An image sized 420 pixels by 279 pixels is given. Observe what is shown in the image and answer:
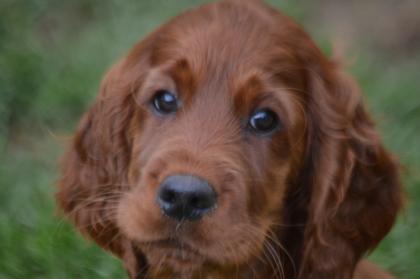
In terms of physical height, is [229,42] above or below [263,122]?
above

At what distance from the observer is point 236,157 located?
399 centimetres

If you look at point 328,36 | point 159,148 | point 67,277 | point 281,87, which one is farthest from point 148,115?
point 328,36

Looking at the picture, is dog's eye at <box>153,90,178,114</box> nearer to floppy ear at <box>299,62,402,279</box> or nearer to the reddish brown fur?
the reddish brown fur

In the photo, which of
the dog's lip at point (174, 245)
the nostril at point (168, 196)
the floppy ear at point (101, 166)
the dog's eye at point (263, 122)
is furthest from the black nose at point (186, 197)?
the floppy ear at point (101, 166)

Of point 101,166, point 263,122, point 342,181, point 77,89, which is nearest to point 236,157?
point 263,122

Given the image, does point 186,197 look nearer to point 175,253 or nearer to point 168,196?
point 168,196

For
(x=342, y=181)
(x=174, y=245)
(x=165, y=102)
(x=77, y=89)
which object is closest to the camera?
(x=174, y=245)

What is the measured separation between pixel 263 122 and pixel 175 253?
644 mm

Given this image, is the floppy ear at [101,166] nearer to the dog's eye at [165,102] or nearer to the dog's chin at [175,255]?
the dog's eye at [165,102]

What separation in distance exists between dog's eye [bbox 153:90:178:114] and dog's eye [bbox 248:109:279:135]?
0.32 meters

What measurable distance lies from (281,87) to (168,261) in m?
0.83

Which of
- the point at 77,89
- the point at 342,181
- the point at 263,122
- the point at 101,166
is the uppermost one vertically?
the point at 263,122

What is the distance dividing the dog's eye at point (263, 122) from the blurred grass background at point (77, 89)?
88 cm

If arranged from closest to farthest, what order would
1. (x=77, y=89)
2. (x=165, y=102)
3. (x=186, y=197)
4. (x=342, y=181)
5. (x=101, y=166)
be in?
(x=186, y=197), (x=165, y=102), (x=342, y=181), (x=101, y=166), (x=77, y=89)
